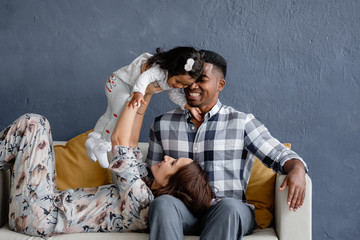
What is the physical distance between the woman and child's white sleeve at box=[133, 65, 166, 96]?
0.10 m

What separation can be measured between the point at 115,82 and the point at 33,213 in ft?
2.45

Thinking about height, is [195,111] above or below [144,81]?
below

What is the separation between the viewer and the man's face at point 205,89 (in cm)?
221

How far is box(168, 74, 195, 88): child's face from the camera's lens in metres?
2.07

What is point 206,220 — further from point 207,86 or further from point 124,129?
point 207,86

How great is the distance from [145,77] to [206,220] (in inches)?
28.2

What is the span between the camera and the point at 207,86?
2.22 m

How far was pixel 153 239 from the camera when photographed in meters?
1.70

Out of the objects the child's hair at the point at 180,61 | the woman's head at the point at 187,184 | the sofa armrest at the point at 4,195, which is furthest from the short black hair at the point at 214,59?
the sofa armrest at the point at 4,195

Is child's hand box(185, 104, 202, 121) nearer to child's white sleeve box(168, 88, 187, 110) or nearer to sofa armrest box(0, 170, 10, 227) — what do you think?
child's white sleeve box(168, 88, 187, 110)

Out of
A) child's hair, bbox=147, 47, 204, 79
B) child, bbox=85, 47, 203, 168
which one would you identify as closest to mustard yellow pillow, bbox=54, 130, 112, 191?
child, bbox=85, 47, 203, 168

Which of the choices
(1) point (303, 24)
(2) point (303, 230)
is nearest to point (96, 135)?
(2) point (303, 230)

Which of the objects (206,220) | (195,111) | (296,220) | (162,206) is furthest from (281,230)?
(195,111)

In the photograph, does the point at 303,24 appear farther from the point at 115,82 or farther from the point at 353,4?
the point at 115,82
